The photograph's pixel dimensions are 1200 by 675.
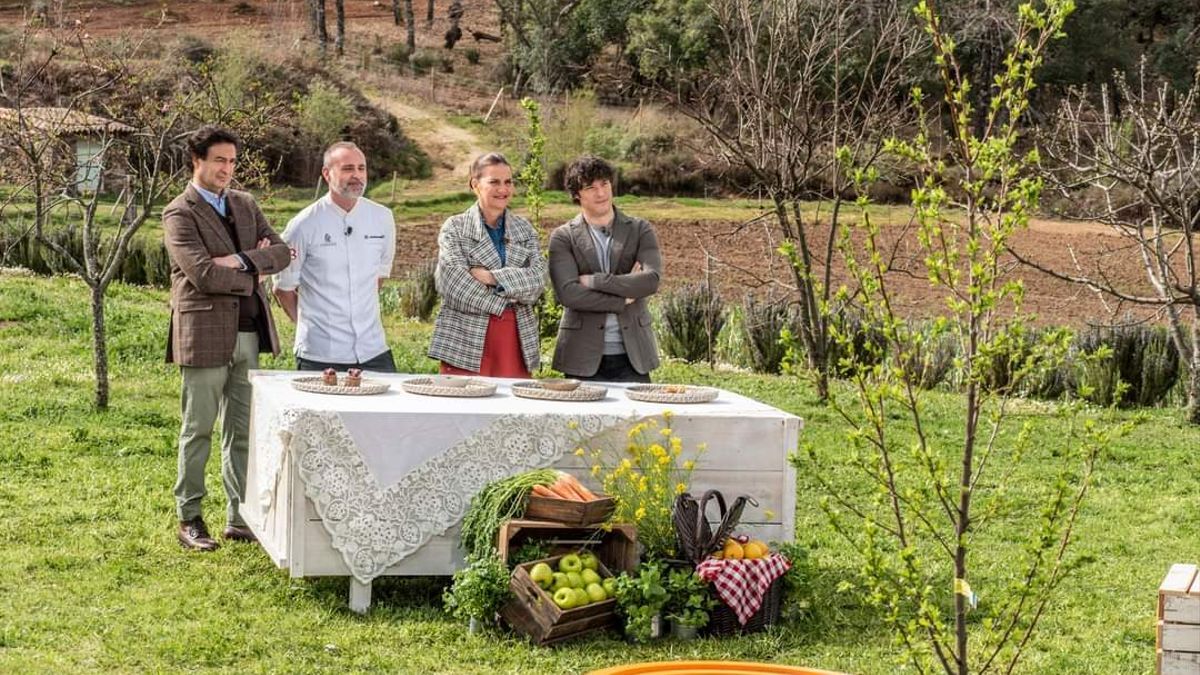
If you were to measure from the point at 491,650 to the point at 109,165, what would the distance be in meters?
27.0

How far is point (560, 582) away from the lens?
590 cm

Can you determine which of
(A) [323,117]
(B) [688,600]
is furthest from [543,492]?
(A) [323,117]

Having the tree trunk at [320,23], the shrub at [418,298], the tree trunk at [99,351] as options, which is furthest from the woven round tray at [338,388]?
the tree trunk at [320,23]

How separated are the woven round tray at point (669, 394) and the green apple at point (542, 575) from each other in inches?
40.7

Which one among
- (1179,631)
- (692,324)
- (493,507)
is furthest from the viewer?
(692,324)

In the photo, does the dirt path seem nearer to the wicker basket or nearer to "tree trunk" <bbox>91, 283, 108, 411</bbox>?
"tree trunk" <bbox>91, 283, 108, 411</bbox>

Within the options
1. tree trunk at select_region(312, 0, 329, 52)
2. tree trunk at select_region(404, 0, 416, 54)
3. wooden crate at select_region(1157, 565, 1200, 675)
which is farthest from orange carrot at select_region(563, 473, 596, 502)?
tree trunk at select_region(404, 0, 416, 54)

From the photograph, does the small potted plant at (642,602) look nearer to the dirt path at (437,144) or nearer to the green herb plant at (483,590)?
the green herb plant at (483,590)

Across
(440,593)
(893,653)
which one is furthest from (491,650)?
(893,653)

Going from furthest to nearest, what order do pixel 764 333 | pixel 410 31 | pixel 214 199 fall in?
pixel 410 31 < pixel 764 333 < pixel 214 199

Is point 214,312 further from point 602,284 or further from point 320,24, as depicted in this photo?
point 320,24

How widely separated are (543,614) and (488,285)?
199cm

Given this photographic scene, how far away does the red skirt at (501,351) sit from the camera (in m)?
7.44

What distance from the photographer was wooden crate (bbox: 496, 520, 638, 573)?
598 centimetres
